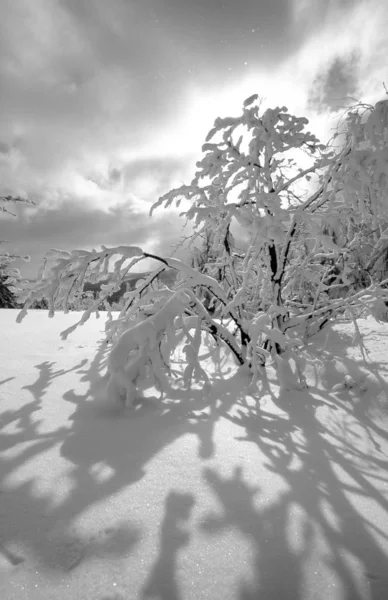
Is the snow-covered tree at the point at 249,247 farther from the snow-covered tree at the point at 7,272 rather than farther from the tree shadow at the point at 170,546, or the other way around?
the snow-covered tree at the point at 7,272

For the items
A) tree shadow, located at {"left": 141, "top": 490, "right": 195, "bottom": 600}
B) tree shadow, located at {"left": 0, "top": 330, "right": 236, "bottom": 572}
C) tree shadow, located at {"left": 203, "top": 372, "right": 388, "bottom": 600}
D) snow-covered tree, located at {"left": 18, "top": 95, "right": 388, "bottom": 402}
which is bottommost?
tree shadow, located at {"left": 203, "top": 372, "right": 388, "bottom": 600}

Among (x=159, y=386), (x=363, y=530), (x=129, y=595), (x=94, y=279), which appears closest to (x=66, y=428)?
(x=159, y=386)

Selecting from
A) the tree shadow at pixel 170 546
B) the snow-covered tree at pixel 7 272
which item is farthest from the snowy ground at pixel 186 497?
the snow-covered tree at pixel 7 272

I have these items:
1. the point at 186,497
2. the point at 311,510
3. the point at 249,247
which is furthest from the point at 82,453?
the point at 249,247

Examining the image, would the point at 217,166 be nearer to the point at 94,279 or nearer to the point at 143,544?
the point at 94,279

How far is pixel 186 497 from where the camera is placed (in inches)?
44.8

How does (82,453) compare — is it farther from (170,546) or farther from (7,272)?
(7,272)

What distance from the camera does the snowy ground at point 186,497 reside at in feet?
2.76

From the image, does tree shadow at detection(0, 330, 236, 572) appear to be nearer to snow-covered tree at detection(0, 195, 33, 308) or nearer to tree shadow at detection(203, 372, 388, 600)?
tree shadow at detection(203, 372, 388, 600)

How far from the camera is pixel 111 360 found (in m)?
1.81

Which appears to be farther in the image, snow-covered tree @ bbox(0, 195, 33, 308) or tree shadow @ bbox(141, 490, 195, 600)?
snow-covered tree @ bbox(0, 195, 33, 308)

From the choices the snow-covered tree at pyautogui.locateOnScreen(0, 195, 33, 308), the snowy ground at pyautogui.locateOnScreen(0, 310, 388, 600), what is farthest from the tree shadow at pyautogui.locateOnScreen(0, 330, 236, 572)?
the snow-covered tree at pyautogui.locateOnScreen(0, 195, 33, 308)

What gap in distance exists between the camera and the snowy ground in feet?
2.76

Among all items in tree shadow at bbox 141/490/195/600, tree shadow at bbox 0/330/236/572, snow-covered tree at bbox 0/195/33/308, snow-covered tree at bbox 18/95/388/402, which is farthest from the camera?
snow-covered tree at bbox 0/195/33/308
